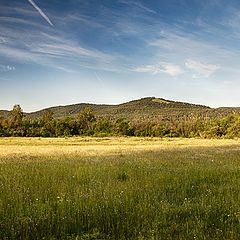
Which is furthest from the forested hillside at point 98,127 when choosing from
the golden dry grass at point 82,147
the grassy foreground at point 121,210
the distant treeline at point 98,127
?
the grassy foreground at point 121,210

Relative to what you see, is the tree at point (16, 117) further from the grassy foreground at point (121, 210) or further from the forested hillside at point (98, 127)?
the grassy foreground at point (121, 210)

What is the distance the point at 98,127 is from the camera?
127 m

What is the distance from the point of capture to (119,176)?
13.6m

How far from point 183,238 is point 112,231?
1.40 metres

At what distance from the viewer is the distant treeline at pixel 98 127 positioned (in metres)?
115

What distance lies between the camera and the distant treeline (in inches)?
4515

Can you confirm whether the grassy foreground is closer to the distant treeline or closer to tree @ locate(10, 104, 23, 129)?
the distant treeline

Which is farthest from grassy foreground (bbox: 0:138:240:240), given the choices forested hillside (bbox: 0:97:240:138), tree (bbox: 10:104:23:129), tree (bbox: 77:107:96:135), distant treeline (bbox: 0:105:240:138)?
tree (bbox: 77:107:96:135)

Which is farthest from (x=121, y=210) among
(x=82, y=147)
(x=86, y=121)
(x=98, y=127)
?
(x=86, y=121)

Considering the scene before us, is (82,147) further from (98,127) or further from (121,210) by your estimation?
(98,127)

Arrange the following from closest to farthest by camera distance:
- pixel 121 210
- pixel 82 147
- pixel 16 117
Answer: pixel 121 210 < pixel 82 147 < pixel 16 117

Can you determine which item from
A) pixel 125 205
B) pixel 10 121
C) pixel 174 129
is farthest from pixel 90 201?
pixel 174 129

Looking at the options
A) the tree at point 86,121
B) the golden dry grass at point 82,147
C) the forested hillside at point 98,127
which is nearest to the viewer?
the golden dry grass at point 82,147

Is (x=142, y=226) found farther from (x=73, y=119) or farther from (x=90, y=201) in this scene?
(x=73, y=119)
